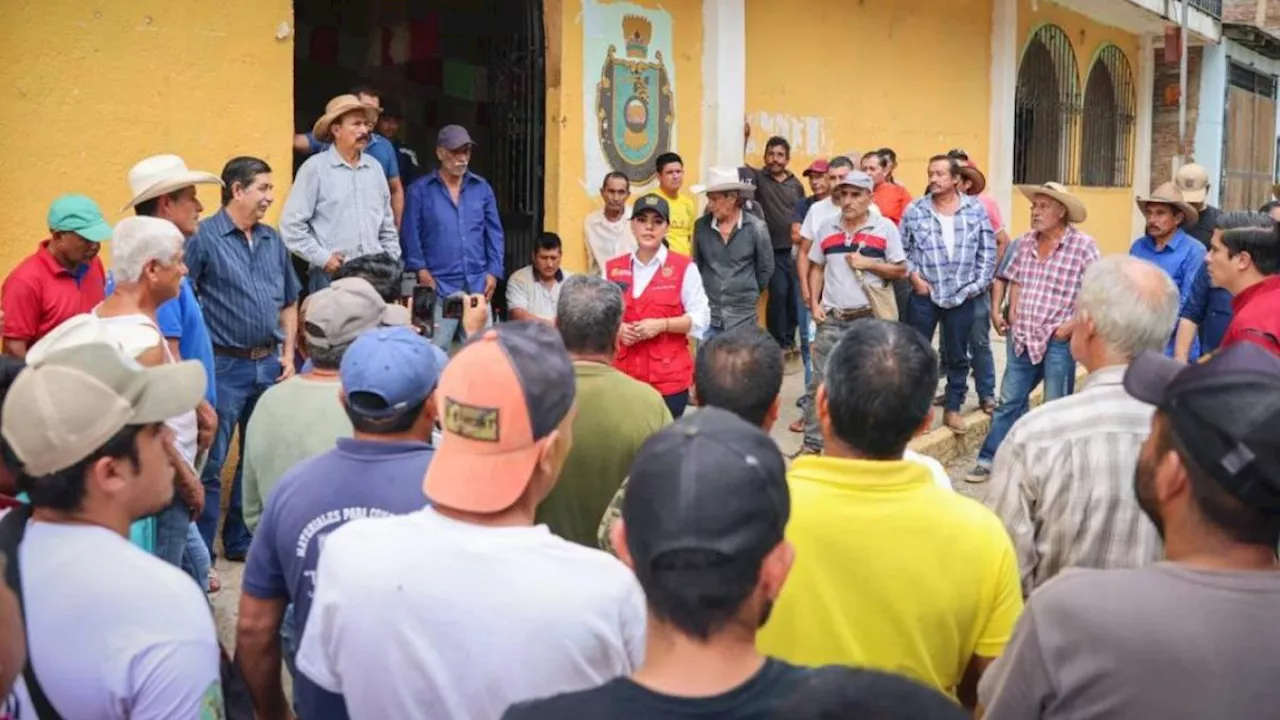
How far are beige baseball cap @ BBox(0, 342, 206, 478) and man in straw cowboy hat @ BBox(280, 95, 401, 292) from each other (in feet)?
13.1

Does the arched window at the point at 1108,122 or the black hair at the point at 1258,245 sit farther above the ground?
the arched window at the point at 1108,122

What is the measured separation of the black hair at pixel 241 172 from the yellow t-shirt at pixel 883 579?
3804 millimetres

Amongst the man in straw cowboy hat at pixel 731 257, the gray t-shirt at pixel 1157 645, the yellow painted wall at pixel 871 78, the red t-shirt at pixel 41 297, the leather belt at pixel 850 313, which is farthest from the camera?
the yellow painted wall at pixel 871 78

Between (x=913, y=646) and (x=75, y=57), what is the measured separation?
476 cm

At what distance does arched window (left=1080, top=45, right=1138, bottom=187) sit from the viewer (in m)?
16.4

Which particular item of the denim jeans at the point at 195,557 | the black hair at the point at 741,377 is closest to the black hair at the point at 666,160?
the denim jeans at the point at 195,557

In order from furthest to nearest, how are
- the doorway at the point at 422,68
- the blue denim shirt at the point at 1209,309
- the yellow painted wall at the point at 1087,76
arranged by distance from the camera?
the yellow painted wall at the point at 1087,76 → the doorway at the point at 422,68 → the blue denim shirt at the point at 1209,309

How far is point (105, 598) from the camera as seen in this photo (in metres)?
1.93

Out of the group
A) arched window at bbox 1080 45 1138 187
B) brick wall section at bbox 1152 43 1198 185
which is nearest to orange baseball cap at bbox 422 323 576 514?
arched window at bbox 1080 45 1138 187

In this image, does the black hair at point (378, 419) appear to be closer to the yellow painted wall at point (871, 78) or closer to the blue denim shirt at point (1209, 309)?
the blue denim shirt at point (1209, 309)

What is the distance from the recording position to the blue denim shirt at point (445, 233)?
7.13 meters

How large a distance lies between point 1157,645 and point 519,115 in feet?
23.0

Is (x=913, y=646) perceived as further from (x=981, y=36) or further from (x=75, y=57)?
(x=981, y=36)

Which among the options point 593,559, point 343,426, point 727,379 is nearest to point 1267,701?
point 593,559
